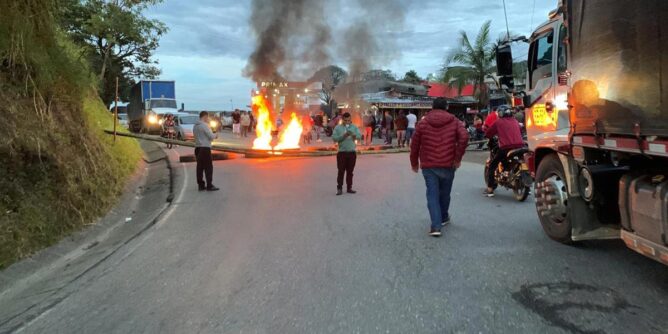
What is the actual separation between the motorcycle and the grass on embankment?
6.58 m

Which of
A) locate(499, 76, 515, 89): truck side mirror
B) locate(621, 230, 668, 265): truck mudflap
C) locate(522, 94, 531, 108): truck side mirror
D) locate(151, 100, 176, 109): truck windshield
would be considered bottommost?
locate(621, 230, 668, 265): truck mudflap

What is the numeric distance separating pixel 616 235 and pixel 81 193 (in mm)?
6850

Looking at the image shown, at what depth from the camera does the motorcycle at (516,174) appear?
8000 mm

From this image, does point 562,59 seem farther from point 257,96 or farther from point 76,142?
point 257,96

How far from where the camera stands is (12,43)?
23.1 feet

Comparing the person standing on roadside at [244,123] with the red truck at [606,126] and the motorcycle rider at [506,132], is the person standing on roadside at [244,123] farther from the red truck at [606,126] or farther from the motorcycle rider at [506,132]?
the red truck at [606,126]

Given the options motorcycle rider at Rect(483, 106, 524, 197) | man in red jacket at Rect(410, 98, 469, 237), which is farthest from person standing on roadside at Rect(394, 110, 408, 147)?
man in red jacket at Rect(410, 98, 469, 237)

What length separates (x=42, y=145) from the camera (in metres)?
6.83

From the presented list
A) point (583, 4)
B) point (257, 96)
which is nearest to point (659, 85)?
point (583, 4)

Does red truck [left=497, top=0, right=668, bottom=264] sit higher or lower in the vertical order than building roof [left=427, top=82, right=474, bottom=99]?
lower

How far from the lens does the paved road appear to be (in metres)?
3.61

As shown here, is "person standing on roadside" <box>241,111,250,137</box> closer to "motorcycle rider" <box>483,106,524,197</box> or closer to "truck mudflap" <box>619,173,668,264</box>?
"motorcycle rider" <box>483,106,524,197</box>

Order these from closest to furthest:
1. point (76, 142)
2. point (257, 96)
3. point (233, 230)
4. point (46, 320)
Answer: point (46, 320) < point (233, 230) < point (76, 142) < point (257, 96)

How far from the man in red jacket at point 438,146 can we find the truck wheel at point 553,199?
98 centimetres
